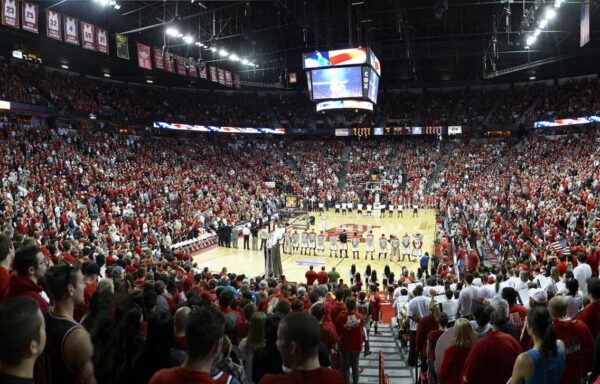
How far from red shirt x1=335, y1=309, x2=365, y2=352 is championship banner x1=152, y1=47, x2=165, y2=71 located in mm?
24624

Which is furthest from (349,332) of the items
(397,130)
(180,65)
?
(397,130)

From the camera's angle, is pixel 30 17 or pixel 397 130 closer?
pixel 30 17

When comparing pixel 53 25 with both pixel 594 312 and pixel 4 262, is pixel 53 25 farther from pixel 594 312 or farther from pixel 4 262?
pixel 594 312

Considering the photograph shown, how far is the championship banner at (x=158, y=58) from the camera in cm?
2791

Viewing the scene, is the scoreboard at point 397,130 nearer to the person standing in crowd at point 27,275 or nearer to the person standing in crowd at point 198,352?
the person standing in crowd at point 27,275

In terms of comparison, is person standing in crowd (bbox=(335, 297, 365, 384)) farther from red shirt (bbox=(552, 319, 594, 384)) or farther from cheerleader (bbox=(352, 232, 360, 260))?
cheerleader (bbox=(352, 232, 360, 260))

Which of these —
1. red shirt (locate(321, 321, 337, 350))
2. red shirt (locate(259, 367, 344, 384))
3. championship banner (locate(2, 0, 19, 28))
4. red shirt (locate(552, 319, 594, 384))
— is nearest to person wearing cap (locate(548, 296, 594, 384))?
red shirt (locate(552, 319, 594, 384))

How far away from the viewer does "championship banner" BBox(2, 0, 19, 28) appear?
742 inches

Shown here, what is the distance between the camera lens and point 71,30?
22.1m

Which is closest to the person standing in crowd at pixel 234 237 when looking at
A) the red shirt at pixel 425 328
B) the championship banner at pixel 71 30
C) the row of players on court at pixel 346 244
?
the row of players on court at pixel 346 244

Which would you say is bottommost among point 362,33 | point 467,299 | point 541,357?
point 467,299

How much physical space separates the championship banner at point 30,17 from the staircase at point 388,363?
19.0 meters

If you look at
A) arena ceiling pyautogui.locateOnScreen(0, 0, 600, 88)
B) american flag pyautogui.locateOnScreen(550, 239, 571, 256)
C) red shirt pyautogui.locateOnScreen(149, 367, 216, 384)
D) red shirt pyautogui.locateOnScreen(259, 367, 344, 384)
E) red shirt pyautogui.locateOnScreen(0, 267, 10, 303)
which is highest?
arena ceiling pyautogui.locateOnScreen(0, 0, 600, 88)

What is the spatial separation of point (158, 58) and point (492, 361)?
2785cm
